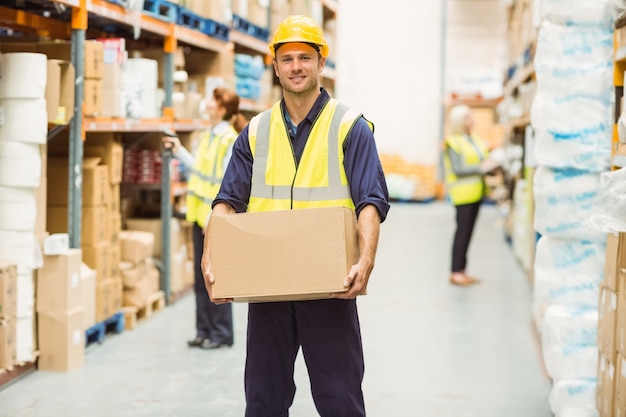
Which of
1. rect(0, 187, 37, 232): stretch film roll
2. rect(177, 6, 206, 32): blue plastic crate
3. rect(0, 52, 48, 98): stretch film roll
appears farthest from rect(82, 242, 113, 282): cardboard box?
rect(177, 6, 206, 32): blue plastic crate

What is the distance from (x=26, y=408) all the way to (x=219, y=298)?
241 cm

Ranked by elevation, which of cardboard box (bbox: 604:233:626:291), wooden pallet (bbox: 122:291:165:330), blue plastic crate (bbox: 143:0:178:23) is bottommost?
wooden pallet (bbox: 122:291:165:330)

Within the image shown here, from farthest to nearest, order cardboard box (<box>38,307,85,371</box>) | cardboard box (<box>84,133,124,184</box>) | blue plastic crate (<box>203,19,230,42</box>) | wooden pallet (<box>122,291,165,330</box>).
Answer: blue plastic crate (<box>203,19,230,42</box>) < wooden pallet (<box>122,291,165,330</box>) < cardboard box (<box>84,133,124,184</box>) < cardboard box (<box>38,307,85,371</box>)

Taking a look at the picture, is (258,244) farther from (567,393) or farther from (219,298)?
(567,393)

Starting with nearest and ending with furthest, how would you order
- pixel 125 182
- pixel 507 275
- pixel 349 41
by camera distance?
pixel 125 182
pixel 507 275
pixel 349 41

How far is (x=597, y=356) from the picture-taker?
4617 millimetres

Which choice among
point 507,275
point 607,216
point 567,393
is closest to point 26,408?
point 567,393

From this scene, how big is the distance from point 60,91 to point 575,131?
10.8ft

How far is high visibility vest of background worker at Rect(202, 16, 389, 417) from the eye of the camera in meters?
3.28

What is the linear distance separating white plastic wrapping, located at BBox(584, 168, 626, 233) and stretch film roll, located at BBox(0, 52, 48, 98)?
337cm

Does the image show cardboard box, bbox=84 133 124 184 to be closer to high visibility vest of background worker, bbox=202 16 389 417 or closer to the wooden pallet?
the wooden pallet

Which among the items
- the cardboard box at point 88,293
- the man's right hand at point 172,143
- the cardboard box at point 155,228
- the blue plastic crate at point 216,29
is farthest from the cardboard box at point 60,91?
the blue plastic crate at point 216,29

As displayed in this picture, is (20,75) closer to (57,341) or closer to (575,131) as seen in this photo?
(57,341)

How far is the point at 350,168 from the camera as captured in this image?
10.8 feet
